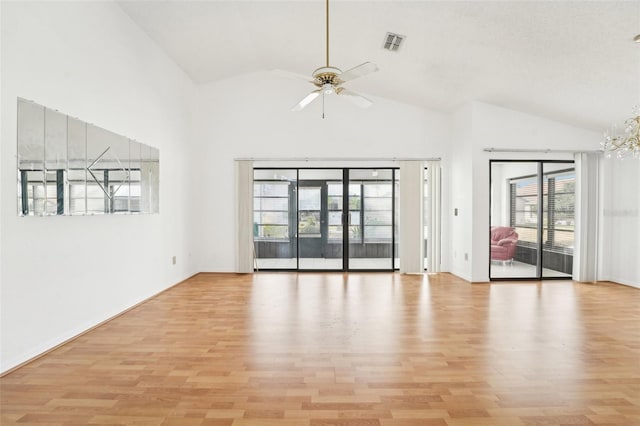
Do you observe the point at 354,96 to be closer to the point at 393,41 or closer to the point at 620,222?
the point at 393,41

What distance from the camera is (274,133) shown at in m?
6.74

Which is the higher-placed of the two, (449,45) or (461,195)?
(449,45)

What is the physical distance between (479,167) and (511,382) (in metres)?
4.12

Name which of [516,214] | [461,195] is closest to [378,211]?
[461,195]

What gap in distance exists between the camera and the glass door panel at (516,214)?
614 centimetres

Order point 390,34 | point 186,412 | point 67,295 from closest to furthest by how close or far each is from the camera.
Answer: point 186,412 < point 67,295 < point 390,34

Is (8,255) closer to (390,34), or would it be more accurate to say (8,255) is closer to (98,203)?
(98,203)

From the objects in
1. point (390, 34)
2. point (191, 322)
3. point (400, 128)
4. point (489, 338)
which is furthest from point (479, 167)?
point (191, 322)

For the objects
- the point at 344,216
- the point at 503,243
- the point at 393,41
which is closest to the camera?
the point at 393,41

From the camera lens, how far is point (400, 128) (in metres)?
6.75

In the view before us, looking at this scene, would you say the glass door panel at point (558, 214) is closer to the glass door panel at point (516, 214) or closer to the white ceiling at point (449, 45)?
the glass door panel at point (516, 214)

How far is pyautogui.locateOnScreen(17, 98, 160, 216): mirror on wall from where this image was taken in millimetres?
2877

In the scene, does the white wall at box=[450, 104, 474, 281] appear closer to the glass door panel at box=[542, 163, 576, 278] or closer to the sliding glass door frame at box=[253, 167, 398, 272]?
the sliding glass door frame at box=[253, 167, 398, 272]

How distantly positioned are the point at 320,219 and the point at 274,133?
6.08 ft
